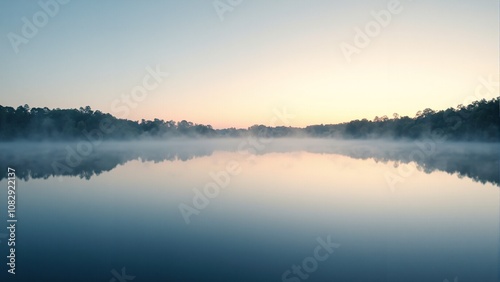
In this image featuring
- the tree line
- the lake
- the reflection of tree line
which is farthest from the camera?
the tree line

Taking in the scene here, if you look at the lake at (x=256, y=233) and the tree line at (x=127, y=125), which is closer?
the lake at (x=256, y=233)

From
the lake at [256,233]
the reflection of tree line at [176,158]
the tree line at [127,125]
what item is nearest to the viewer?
→ the lake at [256,233]

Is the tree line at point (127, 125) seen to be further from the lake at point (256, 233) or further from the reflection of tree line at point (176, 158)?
the lake at point (256, 233)

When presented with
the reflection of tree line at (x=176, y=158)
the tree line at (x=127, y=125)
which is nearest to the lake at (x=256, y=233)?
the reflection of tree line at (x=176, y=158)

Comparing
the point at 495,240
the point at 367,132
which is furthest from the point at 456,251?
the point at 367,132

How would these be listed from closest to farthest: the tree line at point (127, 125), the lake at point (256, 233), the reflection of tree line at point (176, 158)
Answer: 1. the lake at point (256, 233)
2. the reflection of tree line at point (176, 158)
3. the tree line at point (127, 125)

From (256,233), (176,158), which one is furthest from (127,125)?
(256,233)

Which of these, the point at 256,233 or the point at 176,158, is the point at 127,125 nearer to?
the point at 176,158

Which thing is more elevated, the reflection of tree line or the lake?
the reflection of tree line

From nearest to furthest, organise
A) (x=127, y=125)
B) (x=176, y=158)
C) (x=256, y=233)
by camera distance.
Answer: (x=256, y=233) → (x=176, y=158) → (x=127, y=125)

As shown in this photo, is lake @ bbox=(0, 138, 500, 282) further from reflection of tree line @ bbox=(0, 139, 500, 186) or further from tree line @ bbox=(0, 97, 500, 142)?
tree line @ bbox=(0, 97, 500, 142)

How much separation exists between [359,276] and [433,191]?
35.2 feet

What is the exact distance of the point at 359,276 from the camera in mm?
5602

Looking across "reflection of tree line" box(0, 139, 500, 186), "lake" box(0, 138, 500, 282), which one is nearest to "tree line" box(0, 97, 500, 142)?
"reflection of tree line" box(0, 139, 500, 186)
